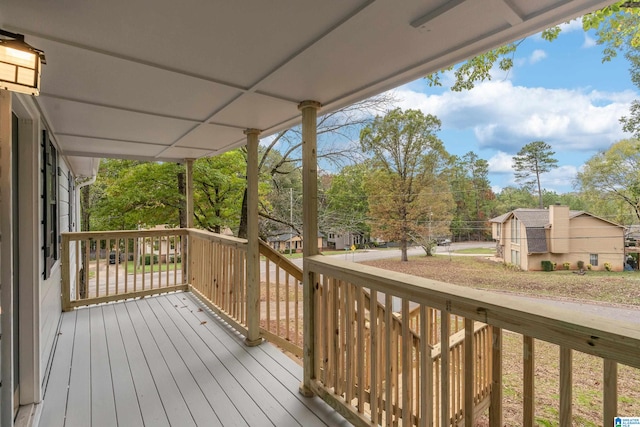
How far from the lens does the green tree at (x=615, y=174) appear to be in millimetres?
1854

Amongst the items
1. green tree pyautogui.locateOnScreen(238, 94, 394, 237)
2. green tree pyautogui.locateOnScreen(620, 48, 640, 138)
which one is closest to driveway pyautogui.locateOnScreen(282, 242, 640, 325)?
green tree pyautogui.locateOnScreen(620, 48, 640, 138)

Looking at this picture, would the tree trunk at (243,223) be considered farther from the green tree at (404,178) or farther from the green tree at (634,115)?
the green tree at (634,115)

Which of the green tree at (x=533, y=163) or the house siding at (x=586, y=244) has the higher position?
the green tree at (x=533, y=163)

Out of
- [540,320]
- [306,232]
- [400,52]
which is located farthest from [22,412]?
[400,52]

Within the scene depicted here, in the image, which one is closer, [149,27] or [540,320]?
[540,320]

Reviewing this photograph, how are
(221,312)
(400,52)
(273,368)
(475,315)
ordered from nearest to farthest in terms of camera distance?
(475,315)
(400,52)
(273,368)
(221,312)

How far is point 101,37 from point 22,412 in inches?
94.6

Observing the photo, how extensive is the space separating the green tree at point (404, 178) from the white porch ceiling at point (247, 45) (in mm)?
2023

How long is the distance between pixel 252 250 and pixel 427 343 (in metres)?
2.02

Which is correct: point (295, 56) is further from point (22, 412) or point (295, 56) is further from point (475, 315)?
point (22, 412)

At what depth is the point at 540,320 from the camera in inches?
41.5

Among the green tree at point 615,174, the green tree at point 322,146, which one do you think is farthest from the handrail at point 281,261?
the green tree at point 322,146

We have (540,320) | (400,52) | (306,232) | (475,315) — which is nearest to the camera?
(540,320)

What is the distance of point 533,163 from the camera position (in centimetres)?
Answer: 249
